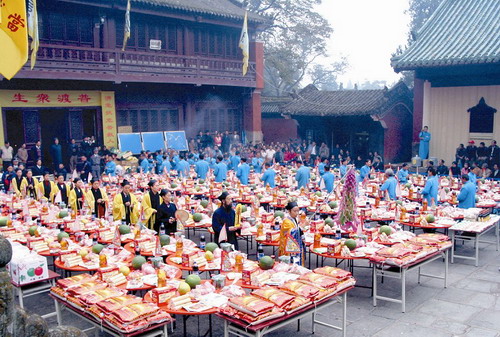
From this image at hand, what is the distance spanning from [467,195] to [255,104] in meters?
20.3

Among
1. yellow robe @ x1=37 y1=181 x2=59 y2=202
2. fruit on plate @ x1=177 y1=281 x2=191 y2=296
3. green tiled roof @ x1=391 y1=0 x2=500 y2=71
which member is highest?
green tiled roof @ x1=391 y1=0 x2=500 y2=71

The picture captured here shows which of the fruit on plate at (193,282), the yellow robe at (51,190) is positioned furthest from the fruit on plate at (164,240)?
the yellow robe at (51,190)

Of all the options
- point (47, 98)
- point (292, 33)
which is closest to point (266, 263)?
point (47, 98)

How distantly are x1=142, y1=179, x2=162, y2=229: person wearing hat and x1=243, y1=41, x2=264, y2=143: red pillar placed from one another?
2078 cm

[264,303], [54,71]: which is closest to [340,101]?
[54,71]

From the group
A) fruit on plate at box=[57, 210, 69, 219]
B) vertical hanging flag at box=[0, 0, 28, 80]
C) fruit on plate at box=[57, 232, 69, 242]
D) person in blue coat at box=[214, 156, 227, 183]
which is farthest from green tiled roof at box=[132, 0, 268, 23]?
fruit on plate at box=[57, 232, 69, 242]

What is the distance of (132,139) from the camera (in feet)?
87.5

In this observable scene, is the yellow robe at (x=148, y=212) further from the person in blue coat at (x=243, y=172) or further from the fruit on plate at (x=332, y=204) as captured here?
the person in blue coat at (x=243, y=172)

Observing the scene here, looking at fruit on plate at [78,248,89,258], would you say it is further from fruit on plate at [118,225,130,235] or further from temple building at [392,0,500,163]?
temple building at [392,0,500,163]

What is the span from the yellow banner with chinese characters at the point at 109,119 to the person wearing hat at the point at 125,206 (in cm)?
1493

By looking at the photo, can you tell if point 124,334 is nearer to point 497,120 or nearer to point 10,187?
point 10,187

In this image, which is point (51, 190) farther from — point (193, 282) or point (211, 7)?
point (211, 7)

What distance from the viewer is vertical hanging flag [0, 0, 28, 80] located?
830 cm

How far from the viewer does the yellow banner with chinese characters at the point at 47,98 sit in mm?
22562
